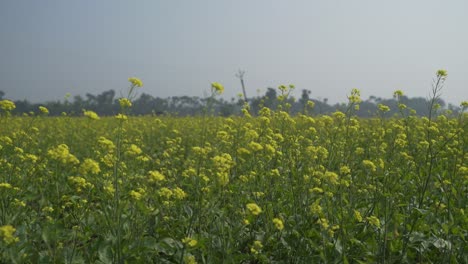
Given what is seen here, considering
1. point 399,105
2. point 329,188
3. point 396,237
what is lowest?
point 396,237

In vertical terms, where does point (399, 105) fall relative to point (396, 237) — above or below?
above

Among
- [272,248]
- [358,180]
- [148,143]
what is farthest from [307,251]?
[148,143]

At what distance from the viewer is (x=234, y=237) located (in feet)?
8.56

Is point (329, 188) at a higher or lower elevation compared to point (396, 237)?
higher

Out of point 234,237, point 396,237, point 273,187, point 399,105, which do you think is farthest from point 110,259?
point 399,105

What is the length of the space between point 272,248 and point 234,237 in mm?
288

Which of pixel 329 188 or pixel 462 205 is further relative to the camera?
pixel 462 205

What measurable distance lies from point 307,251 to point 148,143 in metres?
5.61

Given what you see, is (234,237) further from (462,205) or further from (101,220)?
(462,205)

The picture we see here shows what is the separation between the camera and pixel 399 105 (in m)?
4.31

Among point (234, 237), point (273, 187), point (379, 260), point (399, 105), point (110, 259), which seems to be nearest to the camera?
point (110, 259)

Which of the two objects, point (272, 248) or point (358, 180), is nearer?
point (272, 248)

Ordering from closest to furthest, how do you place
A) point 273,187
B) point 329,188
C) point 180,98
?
point 329,188, point 273,187, point 180,98

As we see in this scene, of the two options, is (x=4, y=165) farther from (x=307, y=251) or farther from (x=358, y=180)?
(x=358, y=180)
